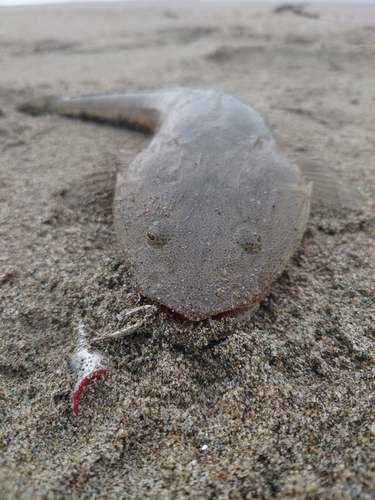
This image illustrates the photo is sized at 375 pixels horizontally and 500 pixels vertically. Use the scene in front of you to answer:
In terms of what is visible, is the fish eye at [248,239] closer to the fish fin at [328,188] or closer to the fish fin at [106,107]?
the fish fin at [328,188]

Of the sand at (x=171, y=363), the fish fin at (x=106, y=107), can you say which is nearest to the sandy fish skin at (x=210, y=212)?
the sand at (x=171, y=363)

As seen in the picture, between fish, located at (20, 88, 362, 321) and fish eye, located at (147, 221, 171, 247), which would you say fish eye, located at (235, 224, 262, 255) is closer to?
fish, located at (20, 88, 362, 321)

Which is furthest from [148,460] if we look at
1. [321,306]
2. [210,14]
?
[210,14]

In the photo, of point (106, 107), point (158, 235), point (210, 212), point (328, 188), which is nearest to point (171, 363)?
point (158, 235)

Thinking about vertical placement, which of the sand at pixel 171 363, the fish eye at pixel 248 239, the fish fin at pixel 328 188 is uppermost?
the fish eye at pixel 248 239

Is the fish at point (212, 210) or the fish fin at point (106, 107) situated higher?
the fish at point (212, 210)

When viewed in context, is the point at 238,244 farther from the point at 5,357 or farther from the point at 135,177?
the point at 5,357
